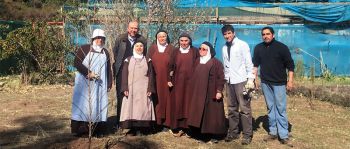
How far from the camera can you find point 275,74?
5.77 meters

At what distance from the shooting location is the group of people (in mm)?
5793

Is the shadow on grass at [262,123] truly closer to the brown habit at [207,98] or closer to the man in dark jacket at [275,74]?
the man in dark jacket at [275,74]

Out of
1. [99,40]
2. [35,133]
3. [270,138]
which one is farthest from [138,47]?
[270,138]

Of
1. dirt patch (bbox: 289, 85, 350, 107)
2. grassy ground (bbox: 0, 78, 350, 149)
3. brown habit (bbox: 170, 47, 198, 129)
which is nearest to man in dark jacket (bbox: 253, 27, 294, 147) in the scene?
grassy ground (bbox: 0, 78, 350, 149)

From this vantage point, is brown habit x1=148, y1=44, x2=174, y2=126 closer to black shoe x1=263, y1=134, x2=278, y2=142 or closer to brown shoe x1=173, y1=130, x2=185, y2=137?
brown shoe x1=173, y1=130, x2=185, y2=137

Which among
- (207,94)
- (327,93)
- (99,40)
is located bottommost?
(327,93)

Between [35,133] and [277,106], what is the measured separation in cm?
336

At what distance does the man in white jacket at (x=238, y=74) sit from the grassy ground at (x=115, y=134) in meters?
0.42

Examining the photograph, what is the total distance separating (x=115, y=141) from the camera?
5500 millimetres

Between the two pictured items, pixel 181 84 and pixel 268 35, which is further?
pixel 181 84

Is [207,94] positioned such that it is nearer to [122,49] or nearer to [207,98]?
[207,98]

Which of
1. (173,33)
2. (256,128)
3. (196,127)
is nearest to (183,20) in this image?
(173,33)

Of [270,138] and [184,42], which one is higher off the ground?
[184,42]

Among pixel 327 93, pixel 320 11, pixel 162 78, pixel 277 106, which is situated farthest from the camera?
pixel 320 11
